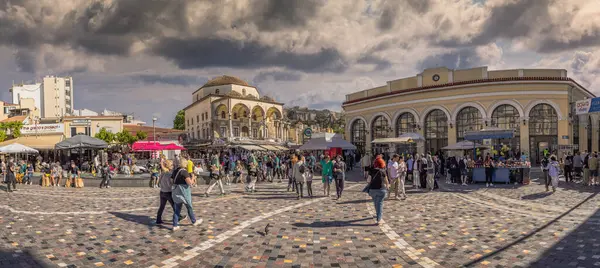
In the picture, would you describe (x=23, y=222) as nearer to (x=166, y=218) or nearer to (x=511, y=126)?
(x=166, y=218)

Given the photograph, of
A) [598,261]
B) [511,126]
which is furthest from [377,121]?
[598,261]

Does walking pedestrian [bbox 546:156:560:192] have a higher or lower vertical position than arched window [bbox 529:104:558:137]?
lower

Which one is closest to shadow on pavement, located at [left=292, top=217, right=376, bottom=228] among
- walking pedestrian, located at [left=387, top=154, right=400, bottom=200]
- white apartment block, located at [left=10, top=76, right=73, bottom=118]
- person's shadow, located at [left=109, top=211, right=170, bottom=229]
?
A: person's shadow, located at [left=109, top=211, right=170, bottom=229]

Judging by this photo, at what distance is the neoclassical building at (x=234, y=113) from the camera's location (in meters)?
52.6

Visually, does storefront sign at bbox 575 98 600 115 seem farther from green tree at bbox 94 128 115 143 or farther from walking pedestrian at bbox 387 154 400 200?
green tree at bbox 94 128 115 143

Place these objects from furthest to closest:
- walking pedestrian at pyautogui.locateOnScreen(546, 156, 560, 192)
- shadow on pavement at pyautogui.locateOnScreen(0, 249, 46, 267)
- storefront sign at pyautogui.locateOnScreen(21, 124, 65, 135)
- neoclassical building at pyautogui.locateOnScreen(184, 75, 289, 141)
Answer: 1. neoclassical building at pyautogui.locateOnScreen(184, 75, 289, 141)
2. storefront sign at pyautogui.locateOnScreen(21, 124, 65, 135)
3. walking pedestrian at pyautogui.locateOnScreen(546, 156, 560, 192)
4. shadow on pavement at pyautogui.locateOnScreen(0, 249, 46, 267)

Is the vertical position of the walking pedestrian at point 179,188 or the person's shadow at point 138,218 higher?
the walking pedestrian at point 179,188

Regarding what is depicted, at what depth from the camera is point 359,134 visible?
4238 centimetres

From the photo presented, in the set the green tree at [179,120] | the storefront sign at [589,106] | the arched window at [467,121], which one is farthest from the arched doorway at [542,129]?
the green tree at [179,120]

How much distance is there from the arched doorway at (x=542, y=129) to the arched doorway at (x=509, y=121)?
102 centimetres

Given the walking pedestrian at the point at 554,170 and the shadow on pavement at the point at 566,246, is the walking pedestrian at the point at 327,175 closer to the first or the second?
the shadow on pavement at the point at 566,246

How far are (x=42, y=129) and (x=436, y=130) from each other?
44.1m

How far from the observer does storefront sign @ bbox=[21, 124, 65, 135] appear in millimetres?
44125

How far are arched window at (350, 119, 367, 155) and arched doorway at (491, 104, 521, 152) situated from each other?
513 inches
